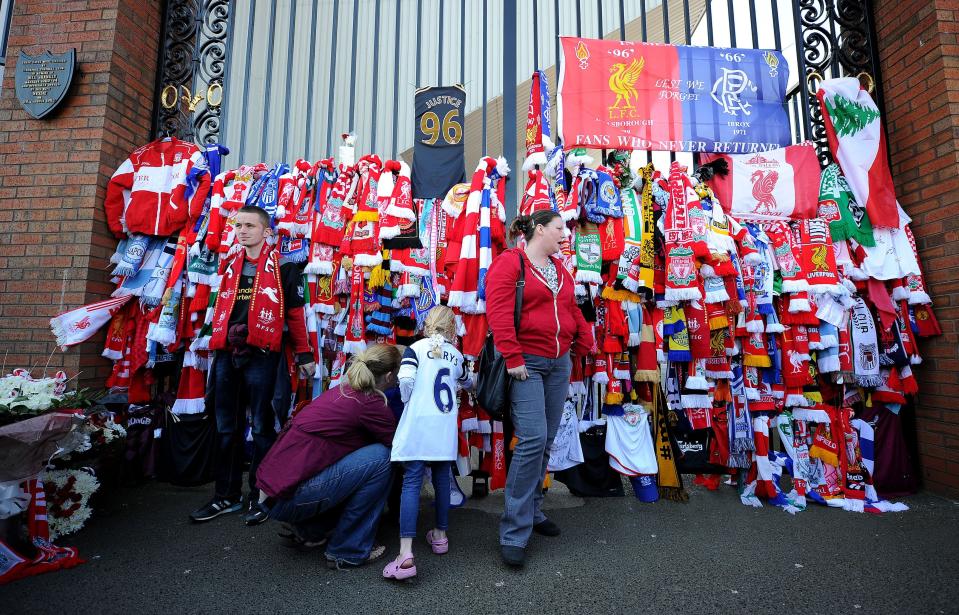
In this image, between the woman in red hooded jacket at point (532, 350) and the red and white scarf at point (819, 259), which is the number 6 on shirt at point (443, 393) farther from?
the red and white scarf at point (819, 259)

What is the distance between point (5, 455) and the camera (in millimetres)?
2447

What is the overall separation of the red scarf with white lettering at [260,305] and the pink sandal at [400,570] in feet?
5.43

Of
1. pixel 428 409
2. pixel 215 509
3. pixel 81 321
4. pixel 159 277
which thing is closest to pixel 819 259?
pixel 428 409

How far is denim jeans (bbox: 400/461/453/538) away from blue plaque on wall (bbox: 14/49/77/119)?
455 cm

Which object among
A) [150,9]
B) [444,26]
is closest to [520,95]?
[444,26]

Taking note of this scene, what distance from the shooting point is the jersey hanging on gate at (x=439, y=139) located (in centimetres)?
428

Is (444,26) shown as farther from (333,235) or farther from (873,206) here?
(873,206)

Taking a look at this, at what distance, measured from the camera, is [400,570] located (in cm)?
246

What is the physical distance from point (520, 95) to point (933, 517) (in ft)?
27.3

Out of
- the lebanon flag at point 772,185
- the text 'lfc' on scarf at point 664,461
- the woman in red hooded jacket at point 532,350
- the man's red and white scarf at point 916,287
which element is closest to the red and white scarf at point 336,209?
the woman in red hooded jacket at point 532,350

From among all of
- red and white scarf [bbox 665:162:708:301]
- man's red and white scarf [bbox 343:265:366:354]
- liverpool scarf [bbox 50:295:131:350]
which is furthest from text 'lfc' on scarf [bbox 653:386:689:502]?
liverpool scarf [bbox 50:295:131:350]

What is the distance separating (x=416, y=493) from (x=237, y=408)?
1.66 meters

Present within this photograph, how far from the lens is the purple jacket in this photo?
8.41ft

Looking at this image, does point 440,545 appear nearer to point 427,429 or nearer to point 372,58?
point 427,429
